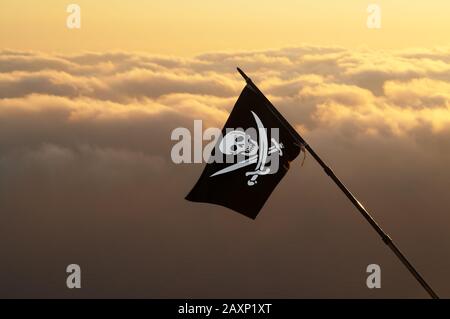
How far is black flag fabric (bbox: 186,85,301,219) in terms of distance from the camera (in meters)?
17.4

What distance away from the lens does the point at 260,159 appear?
58.4 ft

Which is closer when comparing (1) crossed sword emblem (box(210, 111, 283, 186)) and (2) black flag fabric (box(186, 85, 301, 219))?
(2) black flag fabric (box(186, 85, 301, 219))

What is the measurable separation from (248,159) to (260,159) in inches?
13.0

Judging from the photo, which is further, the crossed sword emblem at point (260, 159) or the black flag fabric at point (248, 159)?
the crossed sword emblem at point (260, 159)

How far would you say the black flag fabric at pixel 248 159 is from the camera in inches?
685

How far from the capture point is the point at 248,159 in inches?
703

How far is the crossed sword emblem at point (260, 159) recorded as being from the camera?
17516 millimetres

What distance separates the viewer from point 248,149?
17.8 metres

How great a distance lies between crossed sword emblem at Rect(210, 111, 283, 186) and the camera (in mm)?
17516
